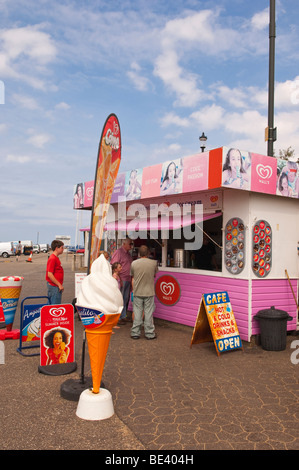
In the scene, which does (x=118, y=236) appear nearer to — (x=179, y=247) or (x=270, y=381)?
(x=179, y=247)

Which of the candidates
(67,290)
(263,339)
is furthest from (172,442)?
(67,290)

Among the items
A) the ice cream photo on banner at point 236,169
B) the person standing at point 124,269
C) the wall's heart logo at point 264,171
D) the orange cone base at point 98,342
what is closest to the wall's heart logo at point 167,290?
the person standing at point 124,269

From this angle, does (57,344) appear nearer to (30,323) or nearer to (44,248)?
(30,323)

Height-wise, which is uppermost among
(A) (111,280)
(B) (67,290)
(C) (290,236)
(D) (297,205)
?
(D) (297,205)

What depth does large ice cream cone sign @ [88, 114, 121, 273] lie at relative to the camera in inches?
182

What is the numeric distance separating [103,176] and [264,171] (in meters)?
3.51

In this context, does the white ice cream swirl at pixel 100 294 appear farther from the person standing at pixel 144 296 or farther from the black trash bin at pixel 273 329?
the black trash bin at pixel 273 329

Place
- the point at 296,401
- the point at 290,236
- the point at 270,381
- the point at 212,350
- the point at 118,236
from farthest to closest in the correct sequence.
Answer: the point at 118,236 < the point at 290,236 < the point at 212,350 < the point at 270,381 < the point at 296,401

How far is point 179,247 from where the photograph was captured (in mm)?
8836

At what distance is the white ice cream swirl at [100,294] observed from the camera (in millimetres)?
3809

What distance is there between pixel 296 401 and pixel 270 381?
0.67 m

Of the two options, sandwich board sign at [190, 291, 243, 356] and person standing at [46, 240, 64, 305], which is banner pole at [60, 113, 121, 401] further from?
sandwich board sign at [190, 291, 243, 356]

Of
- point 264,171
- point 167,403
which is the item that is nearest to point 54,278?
point 167,403

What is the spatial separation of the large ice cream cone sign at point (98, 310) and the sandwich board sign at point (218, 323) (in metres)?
2.89
